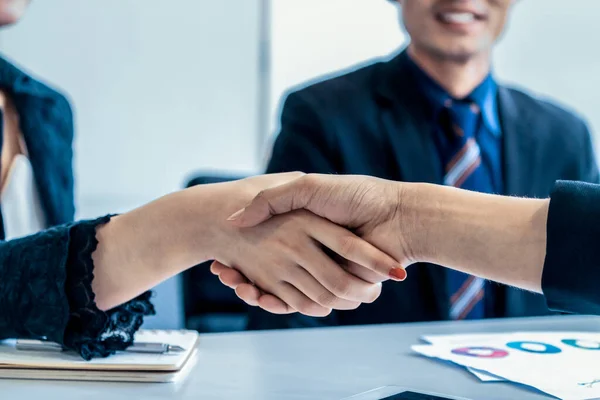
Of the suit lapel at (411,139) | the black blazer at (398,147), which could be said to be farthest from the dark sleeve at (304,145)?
the suit lapel at (411,139)

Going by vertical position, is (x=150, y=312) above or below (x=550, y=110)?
below

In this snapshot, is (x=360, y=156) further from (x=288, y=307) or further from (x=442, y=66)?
(x=288, y=307)

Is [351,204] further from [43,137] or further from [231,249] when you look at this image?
[43,137]

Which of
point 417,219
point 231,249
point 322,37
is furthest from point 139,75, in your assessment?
point 417,219

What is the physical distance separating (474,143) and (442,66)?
177 millimetres

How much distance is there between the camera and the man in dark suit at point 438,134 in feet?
4.24

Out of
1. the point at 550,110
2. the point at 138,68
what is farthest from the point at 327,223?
the point at 138,68

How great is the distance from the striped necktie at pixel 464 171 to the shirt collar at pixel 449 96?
0.01m

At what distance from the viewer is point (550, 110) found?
152 cm

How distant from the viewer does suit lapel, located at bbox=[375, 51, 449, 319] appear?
127 cm

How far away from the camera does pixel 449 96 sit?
1396 mm

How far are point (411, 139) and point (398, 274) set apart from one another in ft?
1.90

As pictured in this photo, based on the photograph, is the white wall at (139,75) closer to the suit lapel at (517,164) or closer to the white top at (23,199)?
the white top at (23,199)

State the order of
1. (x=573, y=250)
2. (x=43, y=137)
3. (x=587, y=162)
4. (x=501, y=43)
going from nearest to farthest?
(x=573, y=250), (x=587, y=162), (x=43, y=137), (x=501, y=43)
